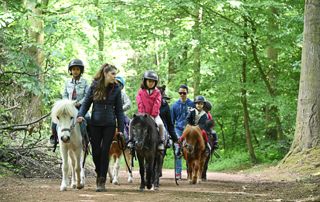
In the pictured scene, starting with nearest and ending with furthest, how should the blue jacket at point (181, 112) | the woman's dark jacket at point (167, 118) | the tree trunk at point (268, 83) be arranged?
the woman's dark jacket at point (167, 118) → the blue jacket at point (181, 112) → the tree trunk at point (268, 83)

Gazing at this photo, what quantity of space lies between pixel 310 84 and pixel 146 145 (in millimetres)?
8064

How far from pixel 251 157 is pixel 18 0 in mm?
13470

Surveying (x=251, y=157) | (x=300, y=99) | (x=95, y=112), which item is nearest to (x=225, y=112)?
(x=251, y=157)

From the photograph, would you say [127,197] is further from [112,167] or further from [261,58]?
[261,58]

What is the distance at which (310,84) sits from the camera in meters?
16.7

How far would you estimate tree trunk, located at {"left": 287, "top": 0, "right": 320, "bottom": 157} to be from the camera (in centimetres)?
1650

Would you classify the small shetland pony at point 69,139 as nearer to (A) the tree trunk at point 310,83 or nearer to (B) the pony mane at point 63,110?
(B) the pony mane at point 63,110

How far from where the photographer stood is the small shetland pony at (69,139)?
32.8ft

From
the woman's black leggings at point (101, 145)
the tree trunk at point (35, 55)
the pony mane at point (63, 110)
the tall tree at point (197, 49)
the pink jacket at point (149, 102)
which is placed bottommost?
the woman's black leggings at point (101, 145)

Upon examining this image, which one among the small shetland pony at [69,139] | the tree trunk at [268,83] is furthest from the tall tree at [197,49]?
the small shetland pony at [69,139]

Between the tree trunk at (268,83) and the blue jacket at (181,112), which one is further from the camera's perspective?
the tree trunk at (268,83)

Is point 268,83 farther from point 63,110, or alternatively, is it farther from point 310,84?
point 63,110

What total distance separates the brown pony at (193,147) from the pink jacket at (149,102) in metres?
2.47

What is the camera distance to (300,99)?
17.0 meters
